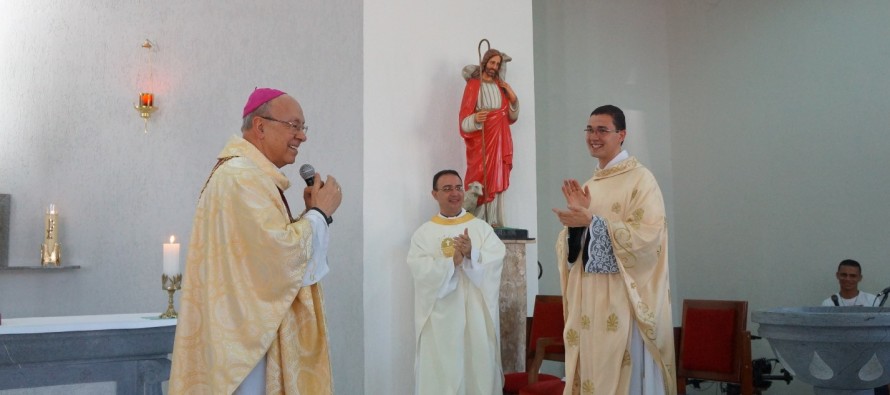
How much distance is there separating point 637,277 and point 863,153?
4.30m

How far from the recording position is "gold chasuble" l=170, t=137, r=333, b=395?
9.15 feet

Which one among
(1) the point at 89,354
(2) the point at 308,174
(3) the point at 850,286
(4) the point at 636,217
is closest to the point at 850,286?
(3) the point at 850,286

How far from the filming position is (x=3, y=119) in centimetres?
536

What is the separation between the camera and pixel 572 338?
14.3 feet

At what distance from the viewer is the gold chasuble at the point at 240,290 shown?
2.79 m

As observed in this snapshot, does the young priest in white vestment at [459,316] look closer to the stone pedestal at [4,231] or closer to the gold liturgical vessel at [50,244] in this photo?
the gold liturgical vessel at [50,244]

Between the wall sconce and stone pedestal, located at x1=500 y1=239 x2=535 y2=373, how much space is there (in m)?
2.74

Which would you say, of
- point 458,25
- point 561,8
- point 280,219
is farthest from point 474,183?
point 280,219

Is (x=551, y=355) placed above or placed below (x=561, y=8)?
below

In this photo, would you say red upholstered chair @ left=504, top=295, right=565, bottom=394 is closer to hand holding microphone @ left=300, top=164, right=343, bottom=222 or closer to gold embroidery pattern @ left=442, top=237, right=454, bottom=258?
gold embroidery pattern @ left=442, top=237, right=454, bottom=258

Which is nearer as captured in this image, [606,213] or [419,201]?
[606,213]

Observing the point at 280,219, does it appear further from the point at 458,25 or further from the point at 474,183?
the point at 458,25

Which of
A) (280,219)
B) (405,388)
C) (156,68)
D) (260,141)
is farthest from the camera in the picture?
(405,388)

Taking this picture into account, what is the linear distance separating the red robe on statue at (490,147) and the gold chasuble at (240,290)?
379cm
